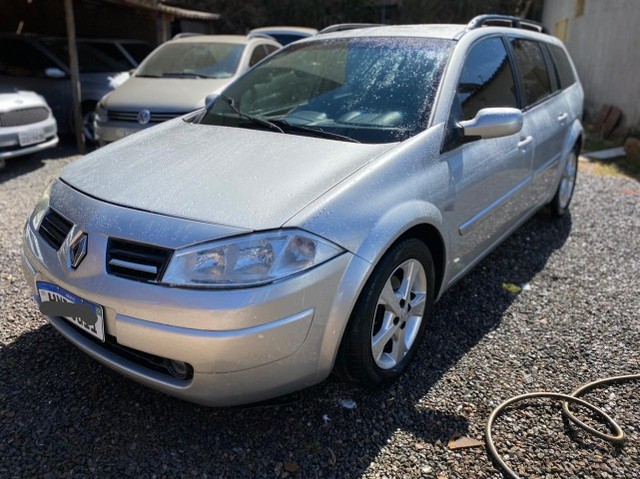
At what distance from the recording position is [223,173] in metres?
2.61

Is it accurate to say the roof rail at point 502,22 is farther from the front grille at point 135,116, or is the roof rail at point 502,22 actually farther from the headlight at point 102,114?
the headlight at point 102,114

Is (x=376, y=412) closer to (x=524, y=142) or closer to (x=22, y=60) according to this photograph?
(x=524, y=142)

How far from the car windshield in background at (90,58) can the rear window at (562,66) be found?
6.71 meters

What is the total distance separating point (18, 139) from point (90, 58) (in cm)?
301

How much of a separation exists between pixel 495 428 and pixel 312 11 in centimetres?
1740

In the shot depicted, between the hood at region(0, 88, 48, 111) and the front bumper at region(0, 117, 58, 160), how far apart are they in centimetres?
22

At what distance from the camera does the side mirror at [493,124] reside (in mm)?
2982

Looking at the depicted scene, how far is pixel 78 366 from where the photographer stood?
2867 mm

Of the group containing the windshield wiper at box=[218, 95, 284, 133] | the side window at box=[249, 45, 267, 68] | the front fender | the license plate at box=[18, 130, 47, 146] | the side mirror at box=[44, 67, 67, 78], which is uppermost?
the windshield wiper at box=[218, 95, 284, 133]

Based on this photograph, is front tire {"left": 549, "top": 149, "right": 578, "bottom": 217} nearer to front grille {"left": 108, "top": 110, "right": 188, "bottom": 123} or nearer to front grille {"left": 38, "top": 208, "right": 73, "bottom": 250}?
front grille {"left": 38, "top": 208, "right": 73, "bottom": 250}

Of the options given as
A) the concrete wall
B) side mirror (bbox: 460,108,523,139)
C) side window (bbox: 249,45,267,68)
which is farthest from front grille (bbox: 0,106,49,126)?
the concrete wall

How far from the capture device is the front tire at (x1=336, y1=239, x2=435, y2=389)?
8.04 ft

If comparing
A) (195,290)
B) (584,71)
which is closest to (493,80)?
(195,290)

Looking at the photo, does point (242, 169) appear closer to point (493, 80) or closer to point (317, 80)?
point (317, 80)
